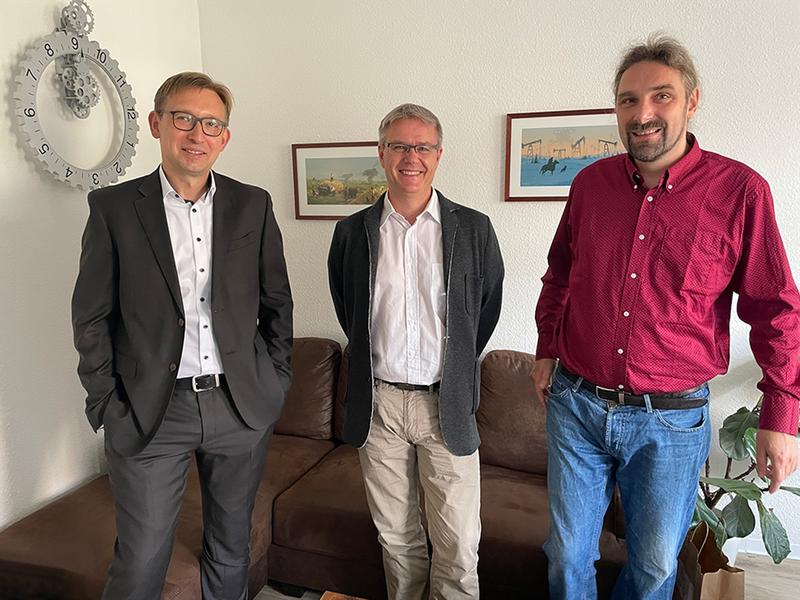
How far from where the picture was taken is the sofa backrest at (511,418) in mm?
2387

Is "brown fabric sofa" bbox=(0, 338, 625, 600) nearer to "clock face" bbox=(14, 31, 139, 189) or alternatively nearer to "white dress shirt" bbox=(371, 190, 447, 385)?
"white dress shirt" bbox=(371, 190, 447, 385)

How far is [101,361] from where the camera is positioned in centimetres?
156

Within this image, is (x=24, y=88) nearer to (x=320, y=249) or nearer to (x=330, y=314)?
(x=320, y=249)

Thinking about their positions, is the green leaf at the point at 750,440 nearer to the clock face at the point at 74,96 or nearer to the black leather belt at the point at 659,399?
the black leather belt at the point at 659,399

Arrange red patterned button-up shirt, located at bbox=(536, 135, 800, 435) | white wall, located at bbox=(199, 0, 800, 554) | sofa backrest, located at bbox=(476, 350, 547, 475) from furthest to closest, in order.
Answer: sofa backrest, located at bbox=(476, 350, 547, 475) < white wall, located at bbox=(199, 0, 800, 554) < red patterned button-up shirt, located at bbox=(536, 135, 800, 435)

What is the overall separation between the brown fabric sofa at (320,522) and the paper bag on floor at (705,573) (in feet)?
0.69

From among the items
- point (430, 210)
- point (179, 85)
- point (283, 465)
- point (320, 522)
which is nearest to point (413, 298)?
point (430, 210)

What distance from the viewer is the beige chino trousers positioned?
1.70 metres

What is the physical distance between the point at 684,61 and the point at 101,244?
4.85 ft

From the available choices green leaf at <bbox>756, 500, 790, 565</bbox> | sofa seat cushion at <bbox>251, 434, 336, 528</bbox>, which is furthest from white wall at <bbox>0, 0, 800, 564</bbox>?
sofa seat cushion at <bbox>251, 434, 336, 528</bbox>

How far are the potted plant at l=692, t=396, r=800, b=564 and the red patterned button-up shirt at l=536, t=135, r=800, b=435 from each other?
2.20ft

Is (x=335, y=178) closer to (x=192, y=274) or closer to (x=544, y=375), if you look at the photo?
(x=192, y=274)

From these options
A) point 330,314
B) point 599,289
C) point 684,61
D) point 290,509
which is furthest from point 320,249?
point 684,61

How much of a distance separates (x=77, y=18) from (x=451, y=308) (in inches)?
68.7
